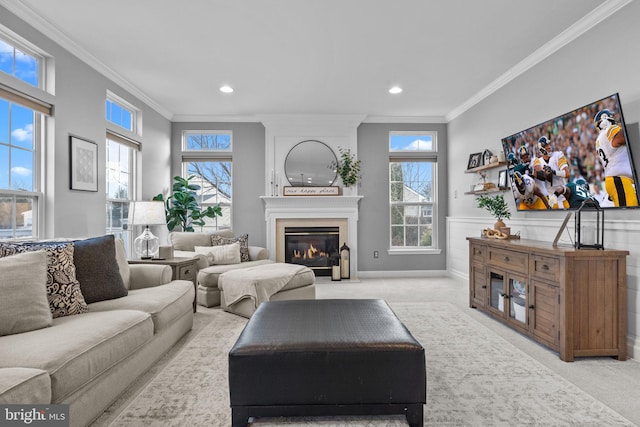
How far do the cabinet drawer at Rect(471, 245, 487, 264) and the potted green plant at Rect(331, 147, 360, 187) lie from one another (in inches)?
88.1

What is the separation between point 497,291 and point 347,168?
2.91 m

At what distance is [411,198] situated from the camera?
5.79 metres

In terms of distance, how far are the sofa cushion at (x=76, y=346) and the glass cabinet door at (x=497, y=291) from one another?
9.85ft

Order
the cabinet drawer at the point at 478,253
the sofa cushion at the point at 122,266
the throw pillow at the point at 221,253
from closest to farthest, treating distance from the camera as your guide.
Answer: the sofa cushion at the point at 122,266, the cabinet drawer at the point at 478,253, the throw pillow at the point at 221,253

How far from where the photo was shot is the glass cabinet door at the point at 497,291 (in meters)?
3.23

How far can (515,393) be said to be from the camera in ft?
6.37

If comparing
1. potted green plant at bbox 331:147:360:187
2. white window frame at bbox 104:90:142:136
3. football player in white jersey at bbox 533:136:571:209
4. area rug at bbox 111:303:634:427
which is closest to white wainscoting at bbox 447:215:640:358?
football player in white jersey at bbox 533:136:571:209

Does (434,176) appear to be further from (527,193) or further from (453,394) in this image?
(453,394)

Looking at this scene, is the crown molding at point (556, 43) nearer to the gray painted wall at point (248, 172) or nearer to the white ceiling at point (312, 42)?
the white ceiling at point (312, 42)

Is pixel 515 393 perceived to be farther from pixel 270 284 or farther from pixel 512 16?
pixel 512 16

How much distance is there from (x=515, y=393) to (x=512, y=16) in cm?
280

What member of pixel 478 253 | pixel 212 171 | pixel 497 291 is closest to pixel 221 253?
pixel 212 171

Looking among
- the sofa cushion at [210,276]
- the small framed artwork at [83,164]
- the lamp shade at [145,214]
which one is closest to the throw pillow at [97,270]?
the lamp shade at [145,214]

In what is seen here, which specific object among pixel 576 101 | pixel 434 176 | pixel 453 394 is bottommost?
pixel 453 394
